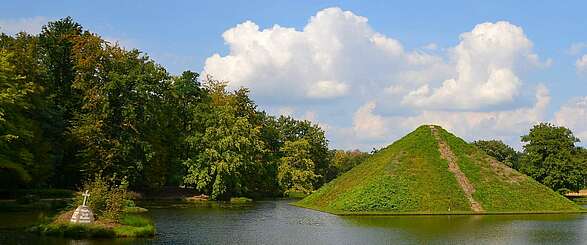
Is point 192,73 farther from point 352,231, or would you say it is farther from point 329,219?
point 352,231

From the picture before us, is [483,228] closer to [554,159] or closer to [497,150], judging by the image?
[554,159]

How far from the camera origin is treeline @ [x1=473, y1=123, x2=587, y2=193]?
93750 millimetres

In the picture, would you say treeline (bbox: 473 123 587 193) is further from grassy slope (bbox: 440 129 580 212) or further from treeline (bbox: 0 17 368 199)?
treeline (bbox: 0 17 368 199)

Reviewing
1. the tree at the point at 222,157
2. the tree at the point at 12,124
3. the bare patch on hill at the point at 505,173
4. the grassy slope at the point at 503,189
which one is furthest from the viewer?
the tree at the point at 222,157

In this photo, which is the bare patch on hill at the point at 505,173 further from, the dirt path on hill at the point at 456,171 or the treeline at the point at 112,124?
the treeline at the point at 112,124

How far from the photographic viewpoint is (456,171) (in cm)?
6588

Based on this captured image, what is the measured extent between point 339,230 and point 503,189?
3059 centimetres

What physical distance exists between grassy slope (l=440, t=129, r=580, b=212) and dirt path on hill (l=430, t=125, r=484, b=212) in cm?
51

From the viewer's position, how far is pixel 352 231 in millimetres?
39500

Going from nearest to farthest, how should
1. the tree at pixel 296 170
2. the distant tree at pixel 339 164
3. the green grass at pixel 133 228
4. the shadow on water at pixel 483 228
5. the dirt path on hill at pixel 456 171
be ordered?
the green grass at pixel 133 228, the shadow on water at pixel 483 228, the dirt path on hill at pixel 456 171, the tree at pixel 296 170, the distant tree at pixel 339 164

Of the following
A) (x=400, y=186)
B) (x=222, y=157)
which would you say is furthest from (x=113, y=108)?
(x=400, y=186)

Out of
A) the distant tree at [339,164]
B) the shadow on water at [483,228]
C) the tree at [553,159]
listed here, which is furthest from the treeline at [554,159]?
the distant tree at [339,164]

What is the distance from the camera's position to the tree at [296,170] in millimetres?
100312

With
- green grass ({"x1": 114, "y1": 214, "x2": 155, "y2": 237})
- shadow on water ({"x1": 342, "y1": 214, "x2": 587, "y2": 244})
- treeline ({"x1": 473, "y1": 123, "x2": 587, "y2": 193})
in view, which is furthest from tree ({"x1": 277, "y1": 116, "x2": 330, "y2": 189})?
green grass ({"x1": 114, "y1": 214, "x2": 155, "y2": 237})
